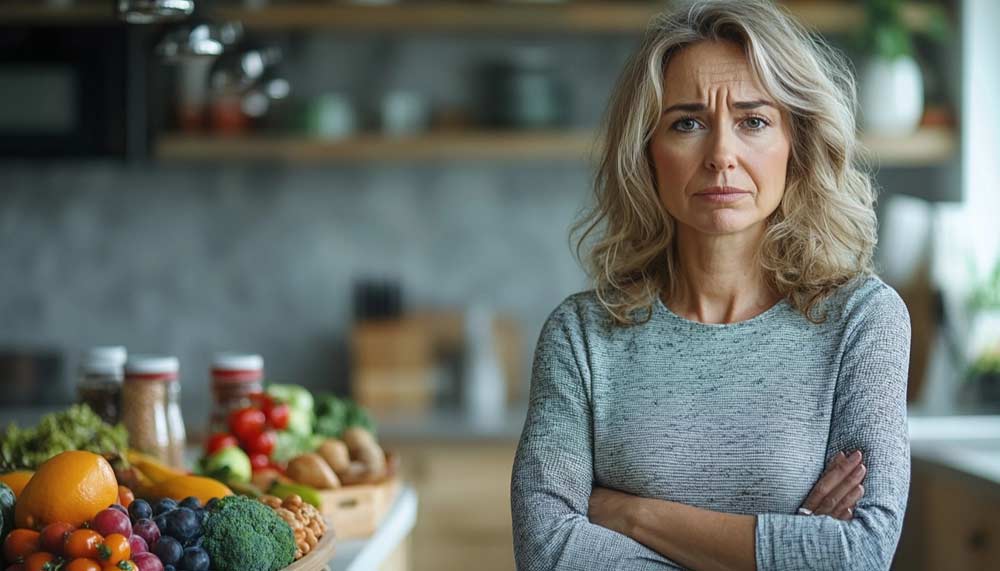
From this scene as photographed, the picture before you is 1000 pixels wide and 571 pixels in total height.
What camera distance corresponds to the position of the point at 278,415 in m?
2.62

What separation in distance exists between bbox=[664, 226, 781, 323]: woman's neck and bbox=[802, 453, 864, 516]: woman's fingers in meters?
0.29

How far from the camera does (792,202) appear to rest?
1930mm

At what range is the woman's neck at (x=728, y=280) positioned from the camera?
6.26 ft

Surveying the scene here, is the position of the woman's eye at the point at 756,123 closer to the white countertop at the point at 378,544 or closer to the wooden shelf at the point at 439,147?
the white countertop at the point at 378,544

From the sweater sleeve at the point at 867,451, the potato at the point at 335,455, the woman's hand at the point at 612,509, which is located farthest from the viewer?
the potato at the point at 335,455

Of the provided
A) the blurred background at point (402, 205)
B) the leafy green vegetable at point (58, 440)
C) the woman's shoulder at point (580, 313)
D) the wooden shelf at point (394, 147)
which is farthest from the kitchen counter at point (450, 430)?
the woman's shoulder at point (580, 313)

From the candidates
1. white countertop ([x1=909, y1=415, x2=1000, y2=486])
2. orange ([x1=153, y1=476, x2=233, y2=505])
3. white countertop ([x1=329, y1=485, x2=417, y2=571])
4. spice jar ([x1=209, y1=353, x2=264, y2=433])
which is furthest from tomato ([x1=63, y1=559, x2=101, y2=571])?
white countertop ([x1=909, y1=415, x2=1000, y2=486])

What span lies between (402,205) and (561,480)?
301cm

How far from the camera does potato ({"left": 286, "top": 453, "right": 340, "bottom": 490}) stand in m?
2.30

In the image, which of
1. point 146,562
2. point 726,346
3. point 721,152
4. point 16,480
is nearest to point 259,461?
point 16,480

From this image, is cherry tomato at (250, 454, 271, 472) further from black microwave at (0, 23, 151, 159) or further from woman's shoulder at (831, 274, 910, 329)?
black microwave at (0, 23, 151, 159)

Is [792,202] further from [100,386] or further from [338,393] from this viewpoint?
[338,393]

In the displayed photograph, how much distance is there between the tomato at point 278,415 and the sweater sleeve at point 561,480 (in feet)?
2.83

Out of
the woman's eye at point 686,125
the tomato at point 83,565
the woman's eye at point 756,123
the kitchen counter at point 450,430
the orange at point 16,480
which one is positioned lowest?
the kitchen counter at point 450,430
